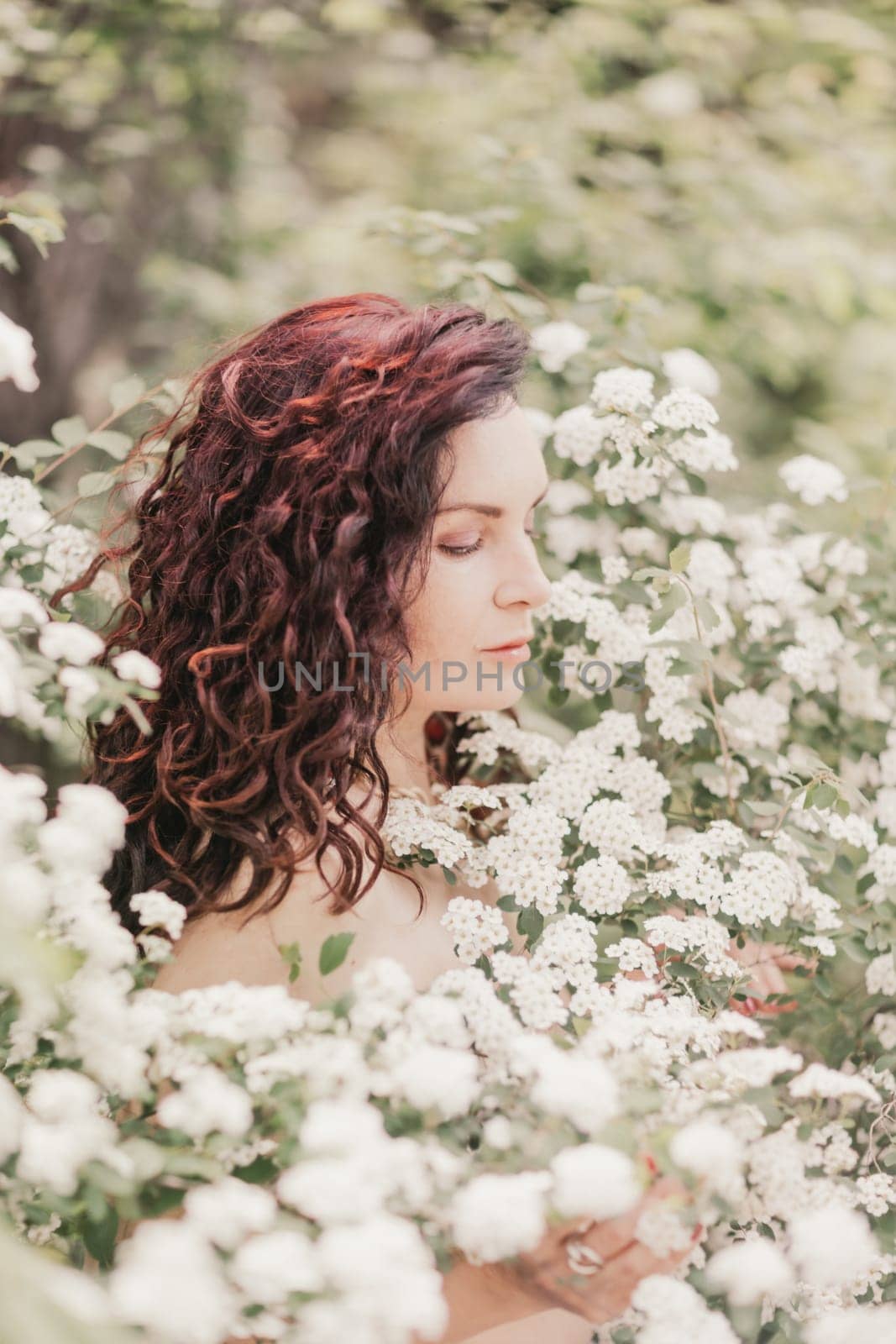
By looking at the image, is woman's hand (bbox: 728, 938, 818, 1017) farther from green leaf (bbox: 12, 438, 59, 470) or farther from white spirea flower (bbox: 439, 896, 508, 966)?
green leaf (bbox: 12, 438, 59, 470)

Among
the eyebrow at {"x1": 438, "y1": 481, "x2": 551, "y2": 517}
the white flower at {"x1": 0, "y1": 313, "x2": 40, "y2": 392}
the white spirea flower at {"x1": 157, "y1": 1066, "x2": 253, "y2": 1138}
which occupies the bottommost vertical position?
the white spirea flower at {"x1": 157, "y1": 1066, "x2": 253, "y2": 1138}

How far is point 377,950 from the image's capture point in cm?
167

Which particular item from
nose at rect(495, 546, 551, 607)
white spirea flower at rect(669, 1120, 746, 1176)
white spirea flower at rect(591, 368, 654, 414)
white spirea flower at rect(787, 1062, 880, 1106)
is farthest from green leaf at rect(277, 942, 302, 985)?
white spirea flower at rect(591, 368, 654, 414)

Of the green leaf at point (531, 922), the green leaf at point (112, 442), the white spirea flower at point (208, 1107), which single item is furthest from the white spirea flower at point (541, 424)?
the white spirea flower at point (208, 1107)

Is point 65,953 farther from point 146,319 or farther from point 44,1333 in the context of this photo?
point 146,319

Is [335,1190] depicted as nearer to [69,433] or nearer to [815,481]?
[69,433]

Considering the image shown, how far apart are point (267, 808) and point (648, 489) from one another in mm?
871

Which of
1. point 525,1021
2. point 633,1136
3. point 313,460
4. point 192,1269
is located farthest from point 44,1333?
point 313,460

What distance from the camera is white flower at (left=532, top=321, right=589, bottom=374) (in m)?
2.21

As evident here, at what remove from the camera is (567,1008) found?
61.1 inches

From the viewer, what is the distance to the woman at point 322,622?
1.65 m

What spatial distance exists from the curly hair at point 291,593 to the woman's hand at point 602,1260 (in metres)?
0.50

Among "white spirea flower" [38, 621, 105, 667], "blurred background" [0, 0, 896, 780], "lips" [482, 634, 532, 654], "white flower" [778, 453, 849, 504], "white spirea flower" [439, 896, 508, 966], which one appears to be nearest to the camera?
"white spirea flower" [38, 621, 105, 667]

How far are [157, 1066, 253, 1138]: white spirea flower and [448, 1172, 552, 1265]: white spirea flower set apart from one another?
0.21 meters
